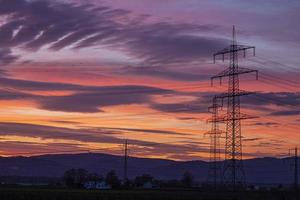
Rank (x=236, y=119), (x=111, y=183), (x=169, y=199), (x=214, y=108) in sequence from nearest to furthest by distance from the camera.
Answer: (x=236, y=119)
(x=169, y=199)
(x=214, y=108)
(x=111, y=183)

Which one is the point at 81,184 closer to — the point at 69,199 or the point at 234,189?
the point at 234,189

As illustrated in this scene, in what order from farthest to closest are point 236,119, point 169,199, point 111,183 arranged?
point 111,183, point 169,199, point 236,119

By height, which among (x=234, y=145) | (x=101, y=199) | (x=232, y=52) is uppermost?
(x=232, y=52)

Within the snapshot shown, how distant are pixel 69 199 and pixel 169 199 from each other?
47.6 ft

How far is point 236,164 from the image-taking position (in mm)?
89062

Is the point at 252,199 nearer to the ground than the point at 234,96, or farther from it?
nearer to the ground

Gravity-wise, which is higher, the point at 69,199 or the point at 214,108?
the point at 214,108

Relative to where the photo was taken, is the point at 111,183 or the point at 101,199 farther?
the point at 111,183

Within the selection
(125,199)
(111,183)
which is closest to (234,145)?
(125,199)

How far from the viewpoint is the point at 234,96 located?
8694cm

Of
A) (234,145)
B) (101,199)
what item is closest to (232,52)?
(234,145)

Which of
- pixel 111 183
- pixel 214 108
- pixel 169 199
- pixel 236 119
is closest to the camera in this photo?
pixel 236 119

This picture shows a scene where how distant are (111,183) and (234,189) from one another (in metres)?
85.8

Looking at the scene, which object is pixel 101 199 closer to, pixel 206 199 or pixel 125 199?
pixel 125 199
